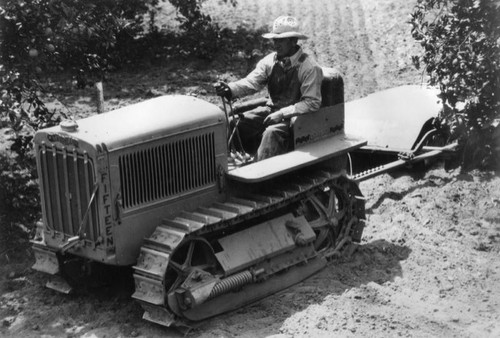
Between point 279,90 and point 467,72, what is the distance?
109 inches

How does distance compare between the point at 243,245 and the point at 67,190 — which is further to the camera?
the point at 243,245

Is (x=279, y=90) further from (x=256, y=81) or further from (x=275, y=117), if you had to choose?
(x=275, y=117)

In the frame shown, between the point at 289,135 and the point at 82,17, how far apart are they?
2.58 m

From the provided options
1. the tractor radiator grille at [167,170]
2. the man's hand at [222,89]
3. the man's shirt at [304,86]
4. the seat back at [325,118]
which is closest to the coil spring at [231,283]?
the tractor radiator grille at [167,170]

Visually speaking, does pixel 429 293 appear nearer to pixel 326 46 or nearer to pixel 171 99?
pixel 171 99

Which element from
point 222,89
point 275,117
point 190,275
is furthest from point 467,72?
point 190,275

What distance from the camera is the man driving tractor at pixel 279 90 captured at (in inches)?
346

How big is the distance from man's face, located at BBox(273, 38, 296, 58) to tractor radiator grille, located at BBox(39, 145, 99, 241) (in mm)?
2492

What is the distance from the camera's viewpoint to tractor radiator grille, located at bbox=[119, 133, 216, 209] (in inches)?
298

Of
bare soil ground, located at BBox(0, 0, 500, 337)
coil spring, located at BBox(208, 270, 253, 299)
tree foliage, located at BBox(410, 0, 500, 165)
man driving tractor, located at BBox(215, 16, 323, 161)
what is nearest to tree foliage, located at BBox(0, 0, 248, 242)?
bare soil ground, located at BBox(0, 0, 500, 337)

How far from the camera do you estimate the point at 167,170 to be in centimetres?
784

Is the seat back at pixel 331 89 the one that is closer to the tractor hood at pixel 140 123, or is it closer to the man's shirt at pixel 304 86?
the man's shirt at pixel 304 86

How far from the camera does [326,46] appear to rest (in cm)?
1638

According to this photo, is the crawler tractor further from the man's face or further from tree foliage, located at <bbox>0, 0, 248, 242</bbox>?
tree foliage, located at <bbox>0, 0, 248, 242</bbox>
